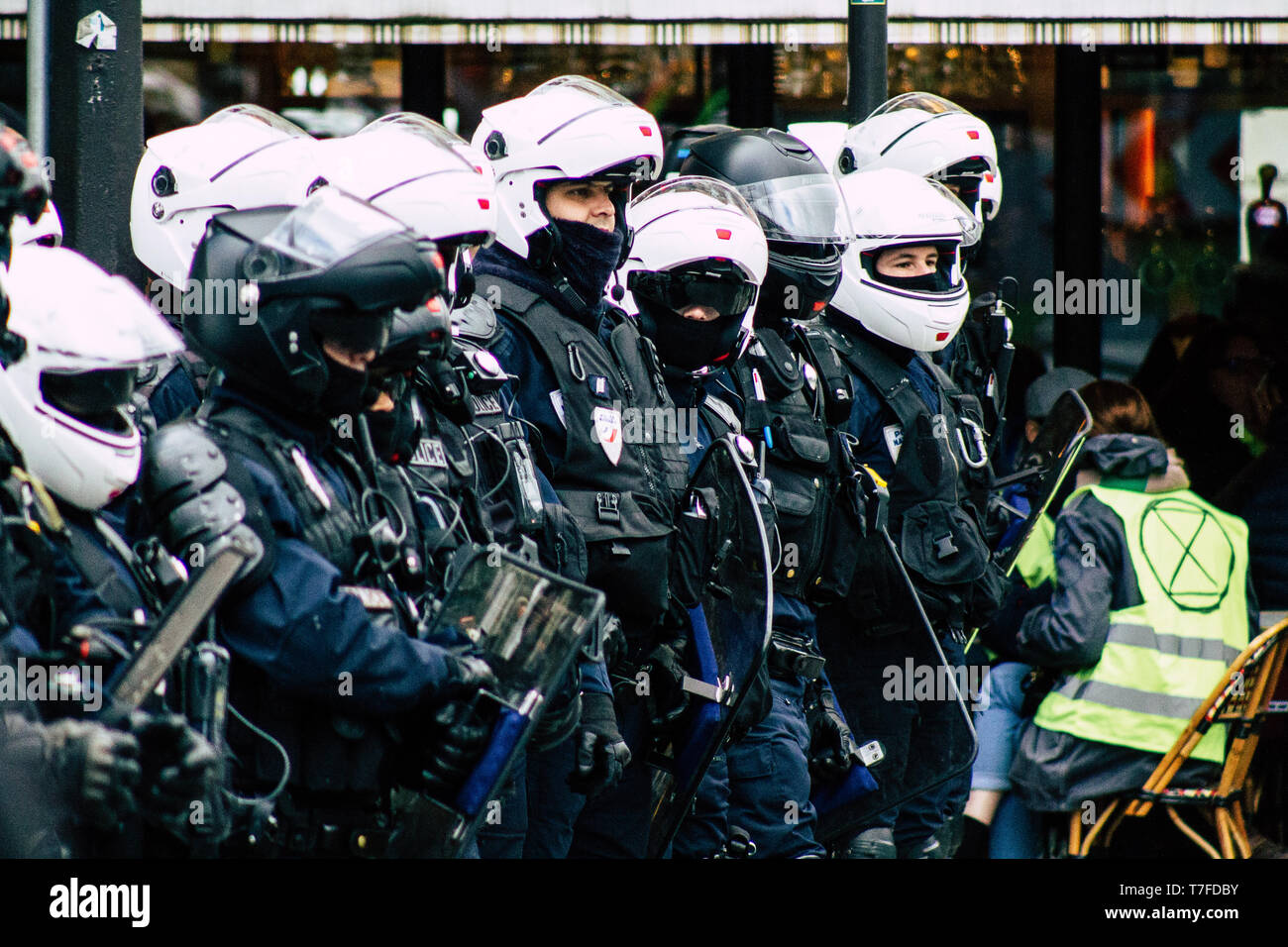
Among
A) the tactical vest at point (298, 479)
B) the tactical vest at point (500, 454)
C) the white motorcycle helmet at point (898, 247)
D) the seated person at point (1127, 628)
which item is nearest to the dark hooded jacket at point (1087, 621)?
the seated person at point (1127, 628)

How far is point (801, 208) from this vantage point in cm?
627

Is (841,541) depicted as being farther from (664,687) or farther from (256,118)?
(256,118)

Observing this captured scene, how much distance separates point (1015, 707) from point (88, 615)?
405 cm

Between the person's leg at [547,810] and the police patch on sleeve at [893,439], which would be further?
the police patch on sleeve at [893,439]

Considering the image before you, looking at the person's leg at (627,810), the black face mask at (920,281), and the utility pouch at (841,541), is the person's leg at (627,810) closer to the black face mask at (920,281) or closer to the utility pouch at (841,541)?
the utility pouch at (841,541)

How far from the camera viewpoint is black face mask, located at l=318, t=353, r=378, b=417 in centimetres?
389

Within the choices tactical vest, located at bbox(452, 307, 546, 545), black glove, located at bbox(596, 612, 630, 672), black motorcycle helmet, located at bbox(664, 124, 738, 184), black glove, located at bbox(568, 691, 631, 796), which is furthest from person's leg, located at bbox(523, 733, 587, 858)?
black motorcycle helmet, located at bbox(664, 124, 738, 184)

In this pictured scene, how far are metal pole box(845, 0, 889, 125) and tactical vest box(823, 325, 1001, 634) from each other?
0.86 meters

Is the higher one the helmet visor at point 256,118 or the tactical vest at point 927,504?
the helmet visor at point 256,118

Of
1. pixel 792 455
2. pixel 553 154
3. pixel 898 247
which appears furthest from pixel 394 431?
pixel 898 247

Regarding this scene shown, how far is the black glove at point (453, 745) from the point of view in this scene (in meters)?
3.81

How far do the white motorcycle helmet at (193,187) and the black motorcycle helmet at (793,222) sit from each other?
1.53 metres
